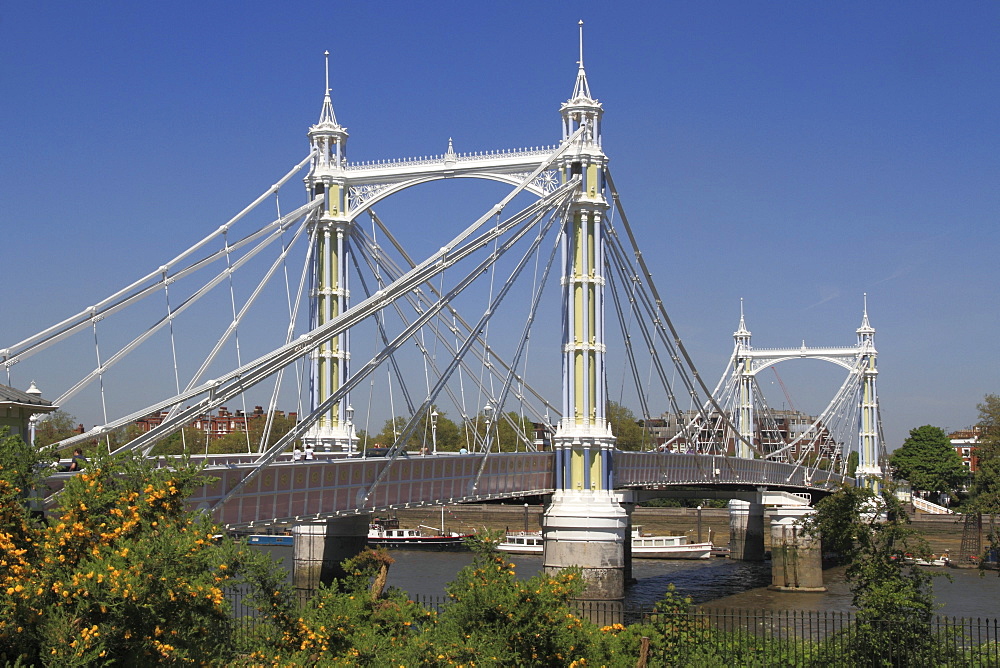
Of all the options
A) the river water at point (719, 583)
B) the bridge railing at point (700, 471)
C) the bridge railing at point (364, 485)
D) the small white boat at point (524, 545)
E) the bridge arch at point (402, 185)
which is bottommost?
the river water at point (719, 583)

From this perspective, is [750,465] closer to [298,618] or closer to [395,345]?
[395,345]

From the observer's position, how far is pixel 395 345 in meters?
33.5

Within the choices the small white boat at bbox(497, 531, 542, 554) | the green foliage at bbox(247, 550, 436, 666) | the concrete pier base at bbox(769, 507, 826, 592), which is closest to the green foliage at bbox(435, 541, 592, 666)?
the green foliage at bbox(247, 550, 436, 666)

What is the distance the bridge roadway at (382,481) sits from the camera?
27797 mm

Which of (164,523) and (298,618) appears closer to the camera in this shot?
(164,523)

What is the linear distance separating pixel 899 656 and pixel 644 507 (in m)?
68.4

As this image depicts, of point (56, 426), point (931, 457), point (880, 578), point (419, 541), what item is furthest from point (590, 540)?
point (931, 457)

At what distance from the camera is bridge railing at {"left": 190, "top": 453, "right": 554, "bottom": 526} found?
27.7 m

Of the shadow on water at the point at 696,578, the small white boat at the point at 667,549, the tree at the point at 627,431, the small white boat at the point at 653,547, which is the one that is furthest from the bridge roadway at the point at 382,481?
the tree at the point at 627,431

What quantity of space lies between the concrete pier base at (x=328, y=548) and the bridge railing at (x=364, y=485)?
4.54 meters

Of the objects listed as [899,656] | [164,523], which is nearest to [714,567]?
[899,656]

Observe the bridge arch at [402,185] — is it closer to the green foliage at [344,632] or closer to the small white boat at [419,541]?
the green foliage at [344,632]

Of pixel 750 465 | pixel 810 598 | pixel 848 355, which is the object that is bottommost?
pixel 810 598

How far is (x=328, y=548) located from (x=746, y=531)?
3928 cm
